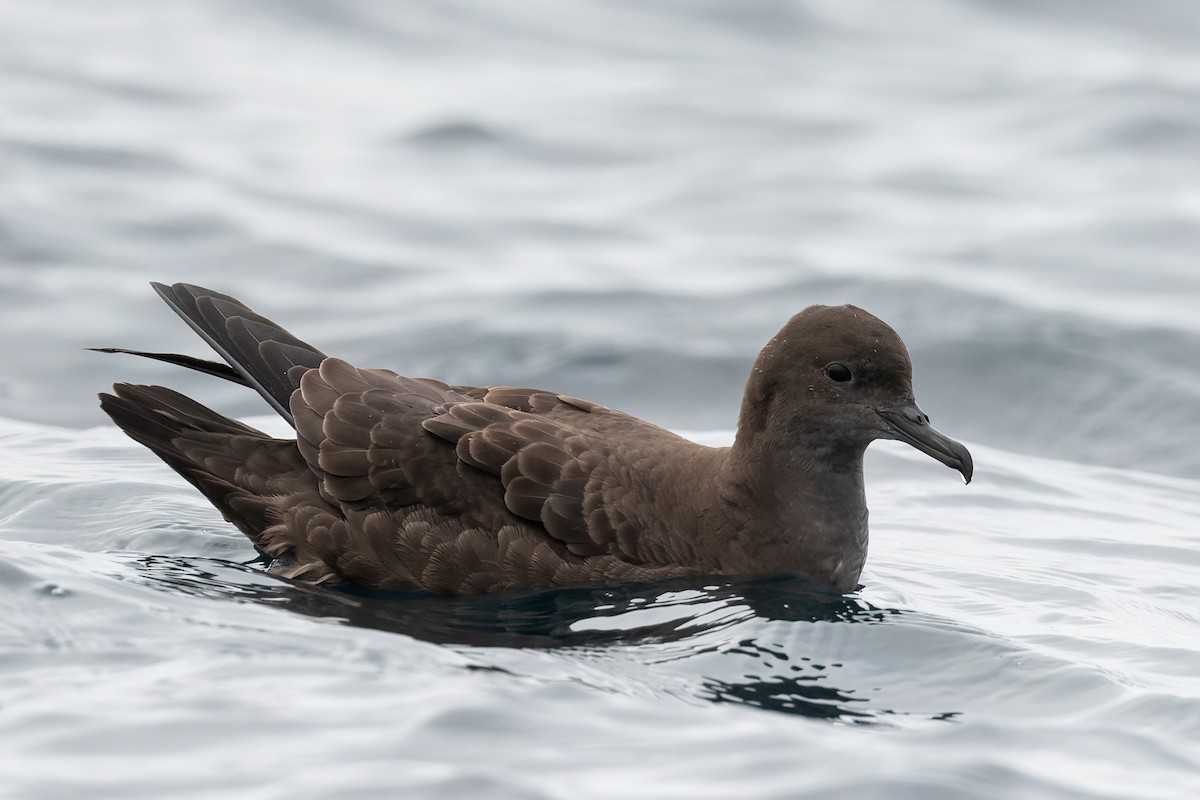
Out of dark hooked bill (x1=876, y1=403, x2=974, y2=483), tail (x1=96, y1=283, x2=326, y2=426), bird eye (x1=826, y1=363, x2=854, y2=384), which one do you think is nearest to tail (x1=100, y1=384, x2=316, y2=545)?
tail (x1=96, y1=283, x2=326, y2=426)

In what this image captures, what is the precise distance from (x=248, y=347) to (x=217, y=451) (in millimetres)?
431

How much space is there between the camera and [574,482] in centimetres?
604

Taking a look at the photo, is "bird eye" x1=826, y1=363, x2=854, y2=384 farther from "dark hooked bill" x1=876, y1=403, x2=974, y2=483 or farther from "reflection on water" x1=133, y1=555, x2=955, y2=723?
"reflection on water" x1=133, y1=555, x2=955, y2=723

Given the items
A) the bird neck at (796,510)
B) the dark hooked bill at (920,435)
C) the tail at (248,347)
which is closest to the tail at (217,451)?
the tail at (248,347)

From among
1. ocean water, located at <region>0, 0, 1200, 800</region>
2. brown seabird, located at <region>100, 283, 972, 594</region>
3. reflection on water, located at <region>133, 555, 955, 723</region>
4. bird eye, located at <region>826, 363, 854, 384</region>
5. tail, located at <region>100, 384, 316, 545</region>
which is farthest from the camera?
tail, located at <region>100, 384, 316, 545</region>

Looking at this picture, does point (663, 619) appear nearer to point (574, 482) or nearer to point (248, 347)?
point (574, 482)

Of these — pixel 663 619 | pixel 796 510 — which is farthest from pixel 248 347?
pixel 796 510

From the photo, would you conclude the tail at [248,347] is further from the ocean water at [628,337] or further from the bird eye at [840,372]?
the bird eye at [840,372]

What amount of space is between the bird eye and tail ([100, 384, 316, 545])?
2.02 meters

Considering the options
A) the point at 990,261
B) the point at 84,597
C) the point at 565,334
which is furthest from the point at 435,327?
the point at 84,597

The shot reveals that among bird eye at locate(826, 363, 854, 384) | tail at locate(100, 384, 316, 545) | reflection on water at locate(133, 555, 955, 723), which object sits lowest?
reflection on water at locate(133, 555, 955, 723)

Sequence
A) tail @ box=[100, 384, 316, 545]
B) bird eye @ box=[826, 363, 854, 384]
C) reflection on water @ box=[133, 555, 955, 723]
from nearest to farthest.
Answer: reflection on water @ box=[133, 555, 955, 723] → bird eye @ box=[826, 363, 854, 384] → tail @ box=[100, 384, 316, 545]

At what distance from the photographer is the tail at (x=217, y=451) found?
6.51 metres

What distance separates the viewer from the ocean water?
4.71 metres
